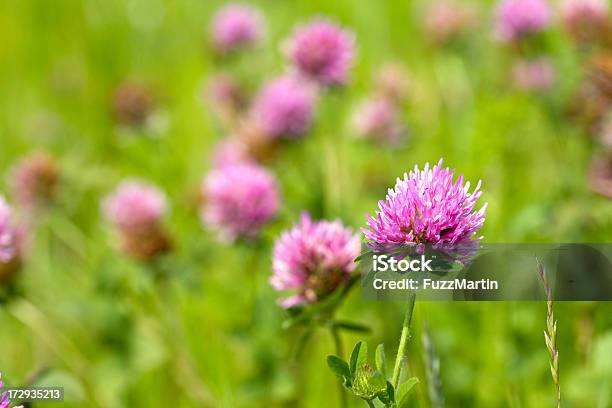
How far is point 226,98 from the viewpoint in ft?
9.16

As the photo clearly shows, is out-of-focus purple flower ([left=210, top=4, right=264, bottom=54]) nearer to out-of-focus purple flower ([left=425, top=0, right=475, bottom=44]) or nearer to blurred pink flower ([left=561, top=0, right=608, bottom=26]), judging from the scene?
out-of-focus purple flower ([left=425, top=0, right=475, bottom=44])

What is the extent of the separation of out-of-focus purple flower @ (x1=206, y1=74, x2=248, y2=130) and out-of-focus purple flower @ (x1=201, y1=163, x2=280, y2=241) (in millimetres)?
795

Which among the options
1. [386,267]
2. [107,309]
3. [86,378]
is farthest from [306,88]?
[386,267]

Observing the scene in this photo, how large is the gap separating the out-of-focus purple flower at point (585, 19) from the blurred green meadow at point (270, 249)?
0.23ft

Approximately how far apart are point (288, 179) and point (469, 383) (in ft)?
3.01

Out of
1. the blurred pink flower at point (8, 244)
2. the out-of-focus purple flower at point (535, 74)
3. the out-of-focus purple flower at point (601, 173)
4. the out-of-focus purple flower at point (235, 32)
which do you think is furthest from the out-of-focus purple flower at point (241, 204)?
the out-of-focus purple flower at point (235, 32)

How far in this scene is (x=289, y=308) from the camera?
1231 millimetres

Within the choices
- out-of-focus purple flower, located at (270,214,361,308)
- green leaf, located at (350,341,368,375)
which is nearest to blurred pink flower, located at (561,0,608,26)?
out-of-focus purple flower, located at (270,214,361,308)

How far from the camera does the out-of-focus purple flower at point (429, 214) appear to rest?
90 centimetres

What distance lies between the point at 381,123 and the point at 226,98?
2.20ft

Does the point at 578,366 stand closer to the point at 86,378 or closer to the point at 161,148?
the point at 86,378

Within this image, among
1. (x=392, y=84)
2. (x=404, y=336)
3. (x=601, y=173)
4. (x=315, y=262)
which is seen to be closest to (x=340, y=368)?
(x=404, y=336)

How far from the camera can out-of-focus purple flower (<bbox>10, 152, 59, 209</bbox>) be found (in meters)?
2.15

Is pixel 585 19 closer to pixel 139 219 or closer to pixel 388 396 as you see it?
pixel 139 219
